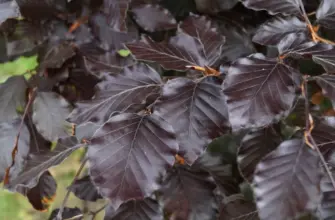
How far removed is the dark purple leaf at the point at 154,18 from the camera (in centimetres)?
97

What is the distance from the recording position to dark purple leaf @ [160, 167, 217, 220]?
70cm

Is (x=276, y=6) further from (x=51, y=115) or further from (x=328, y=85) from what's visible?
(x=51, y=115)

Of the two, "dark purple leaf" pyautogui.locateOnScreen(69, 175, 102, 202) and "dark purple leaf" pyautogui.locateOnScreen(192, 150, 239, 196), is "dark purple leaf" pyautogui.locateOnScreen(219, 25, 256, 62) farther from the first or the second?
"dark purple leaf" pyautogui.locateOnScreen(69, 175, 102, 202)

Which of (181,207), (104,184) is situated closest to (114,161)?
(104,184)

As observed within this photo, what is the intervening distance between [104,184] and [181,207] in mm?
193

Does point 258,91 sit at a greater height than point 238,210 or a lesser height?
greater

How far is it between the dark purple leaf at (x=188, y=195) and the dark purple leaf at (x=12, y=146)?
0.35m

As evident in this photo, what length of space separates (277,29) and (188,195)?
1.17 ft

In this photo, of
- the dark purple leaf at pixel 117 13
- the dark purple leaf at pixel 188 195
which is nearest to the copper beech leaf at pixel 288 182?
the dark purple leaf at pixel 188 195

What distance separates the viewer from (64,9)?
3.34 ft

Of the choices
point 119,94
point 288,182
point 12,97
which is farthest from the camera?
point 12,97

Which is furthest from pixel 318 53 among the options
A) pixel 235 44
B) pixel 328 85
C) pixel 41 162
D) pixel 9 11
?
pixel 9 11

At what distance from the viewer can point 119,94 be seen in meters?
0.69

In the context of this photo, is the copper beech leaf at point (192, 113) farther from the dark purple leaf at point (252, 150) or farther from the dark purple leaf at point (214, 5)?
the dark purple leaf at point (214, 5)
